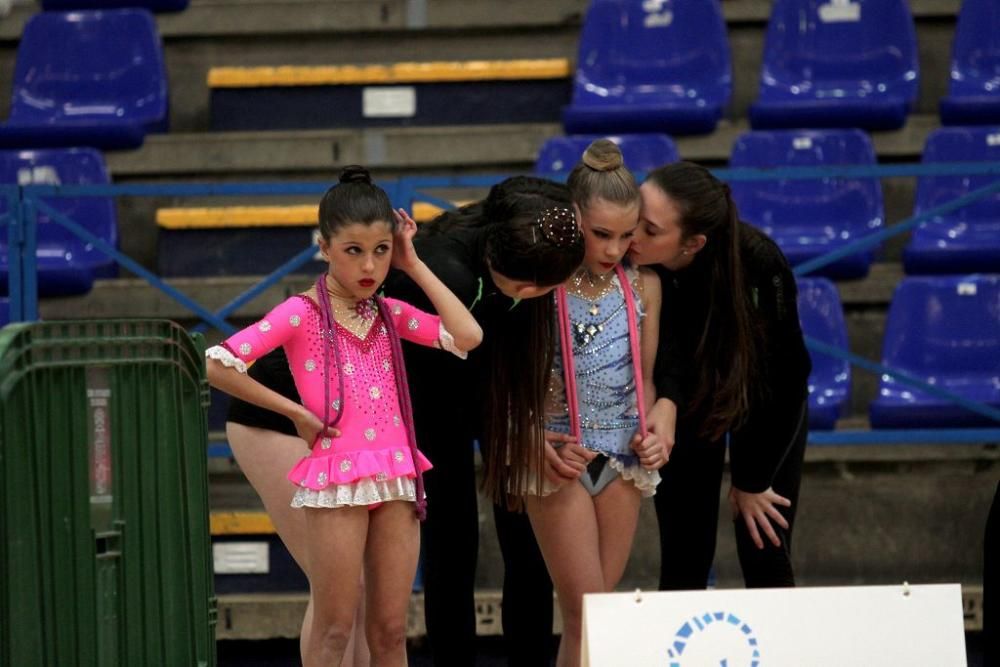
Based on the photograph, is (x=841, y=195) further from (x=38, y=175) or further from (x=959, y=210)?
(x=38, y=175)

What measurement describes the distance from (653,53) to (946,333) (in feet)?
6.30

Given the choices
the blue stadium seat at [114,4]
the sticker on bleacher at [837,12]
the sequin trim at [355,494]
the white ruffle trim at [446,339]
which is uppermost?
the blue stadium seat at [114,4]

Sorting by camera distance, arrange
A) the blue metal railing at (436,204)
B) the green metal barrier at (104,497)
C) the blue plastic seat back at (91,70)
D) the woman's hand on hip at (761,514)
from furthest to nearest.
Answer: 1. the blue plastic seat back at (91,70)
2. the blue metal railing at (436,204)
3. the woman's hand on hip at (761,514)
4. the green metal barrier at (104,497)

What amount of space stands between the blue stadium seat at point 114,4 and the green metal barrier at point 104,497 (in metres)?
4.47

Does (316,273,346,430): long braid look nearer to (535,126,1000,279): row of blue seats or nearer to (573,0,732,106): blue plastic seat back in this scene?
(535,126,1000,279): row of blue seats

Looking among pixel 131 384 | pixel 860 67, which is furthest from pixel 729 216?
pixel 860 67

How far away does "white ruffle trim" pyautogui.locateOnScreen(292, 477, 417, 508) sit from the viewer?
273 centimetres

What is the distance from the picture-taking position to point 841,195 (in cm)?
553

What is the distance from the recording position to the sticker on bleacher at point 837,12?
6.08m

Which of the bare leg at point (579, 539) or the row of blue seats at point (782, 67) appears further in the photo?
the row of blue seats at point (782, 67)

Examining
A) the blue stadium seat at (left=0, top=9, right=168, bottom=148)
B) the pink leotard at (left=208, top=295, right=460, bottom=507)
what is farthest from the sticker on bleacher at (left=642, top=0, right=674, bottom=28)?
the pink leotard at (left=208, top=295, right=460, bottom=507)

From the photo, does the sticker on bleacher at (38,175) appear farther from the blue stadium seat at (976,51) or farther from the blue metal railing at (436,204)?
the blue stadium seat at (976,51)

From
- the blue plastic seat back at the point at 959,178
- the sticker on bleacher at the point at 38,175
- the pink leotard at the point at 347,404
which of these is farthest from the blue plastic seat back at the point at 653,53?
the pink leotard at the point at 347,404

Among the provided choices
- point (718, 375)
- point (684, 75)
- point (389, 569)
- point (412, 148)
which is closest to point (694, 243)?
point (718, 375)
